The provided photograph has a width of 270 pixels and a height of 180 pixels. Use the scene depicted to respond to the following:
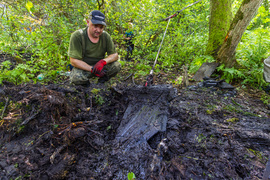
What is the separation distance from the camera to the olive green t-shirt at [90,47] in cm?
318

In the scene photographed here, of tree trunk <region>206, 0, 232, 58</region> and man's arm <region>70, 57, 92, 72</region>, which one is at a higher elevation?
tree trunk <region>206, 0, 232, 58</region>

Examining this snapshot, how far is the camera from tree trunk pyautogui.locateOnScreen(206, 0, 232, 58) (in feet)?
12.3

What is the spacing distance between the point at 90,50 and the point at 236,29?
3.75m

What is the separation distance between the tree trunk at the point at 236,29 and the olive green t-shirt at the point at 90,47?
10.1 feet

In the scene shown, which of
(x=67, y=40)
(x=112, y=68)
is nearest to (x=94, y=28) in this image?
(x=112, y=68)

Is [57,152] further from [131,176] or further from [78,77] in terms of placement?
[78,77]

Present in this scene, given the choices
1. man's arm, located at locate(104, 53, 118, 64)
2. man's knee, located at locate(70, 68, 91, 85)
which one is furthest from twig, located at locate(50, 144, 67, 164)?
man's arm, located at locate(104, 53, 118, 64)

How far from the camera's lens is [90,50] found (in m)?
3.50

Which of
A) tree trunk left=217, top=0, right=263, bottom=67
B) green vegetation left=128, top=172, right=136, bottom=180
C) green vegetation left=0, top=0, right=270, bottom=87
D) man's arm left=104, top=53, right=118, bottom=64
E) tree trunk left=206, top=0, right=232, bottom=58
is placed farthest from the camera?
tree trunk left=206, top=0, right=232, bottom=58

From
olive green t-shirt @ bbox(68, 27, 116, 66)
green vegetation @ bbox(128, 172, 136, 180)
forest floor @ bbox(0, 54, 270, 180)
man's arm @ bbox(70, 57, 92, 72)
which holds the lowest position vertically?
green vegetation @ bbox(128, 172, 136, 180)

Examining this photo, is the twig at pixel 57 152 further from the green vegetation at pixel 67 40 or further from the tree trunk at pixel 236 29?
the tree trunk at pixel 236 29

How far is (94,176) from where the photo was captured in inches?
54.5

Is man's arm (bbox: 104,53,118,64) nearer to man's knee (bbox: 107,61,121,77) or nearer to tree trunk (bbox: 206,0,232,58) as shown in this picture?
man's knee (bbox: 107,61,121,77)

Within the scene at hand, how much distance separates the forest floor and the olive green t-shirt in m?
1.30
